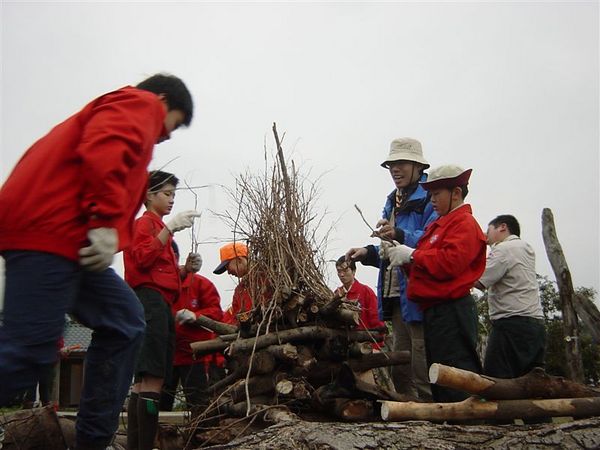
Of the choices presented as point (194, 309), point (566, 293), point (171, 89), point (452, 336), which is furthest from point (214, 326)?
point (566, 293)

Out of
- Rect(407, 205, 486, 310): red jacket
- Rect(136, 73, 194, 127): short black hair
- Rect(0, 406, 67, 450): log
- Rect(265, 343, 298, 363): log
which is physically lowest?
Rect(0, 406, 67, 450): log

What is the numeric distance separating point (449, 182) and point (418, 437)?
196 centimetres

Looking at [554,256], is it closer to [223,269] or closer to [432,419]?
[223,269]

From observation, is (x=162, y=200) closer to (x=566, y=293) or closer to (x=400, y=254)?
(x=400, y=254)

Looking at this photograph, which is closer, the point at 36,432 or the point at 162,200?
the point at 36,432

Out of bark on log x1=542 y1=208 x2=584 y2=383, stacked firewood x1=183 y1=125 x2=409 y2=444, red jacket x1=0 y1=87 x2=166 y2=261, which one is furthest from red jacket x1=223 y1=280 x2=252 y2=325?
bark on log x1=542 y1=208 x2=584 y2=383

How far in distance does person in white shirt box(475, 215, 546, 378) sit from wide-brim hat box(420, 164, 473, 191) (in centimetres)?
92

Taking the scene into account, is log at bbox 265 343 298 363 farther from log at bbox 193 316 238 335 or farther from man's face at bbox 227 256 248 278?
log at bbox 193 316 238 335

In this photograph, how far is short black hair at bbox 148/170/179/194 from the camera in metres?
5.16

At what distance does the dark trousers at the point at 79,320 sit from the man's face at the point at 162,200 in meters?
2.24

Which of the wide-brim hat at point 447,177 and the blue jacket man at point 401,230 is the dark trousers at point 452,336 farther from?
the wide-brim hat at point 447,177

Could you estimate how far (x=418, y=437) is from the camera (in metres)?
3.06

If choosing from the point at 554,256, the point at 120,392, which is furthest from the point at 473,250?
the point at 554,256

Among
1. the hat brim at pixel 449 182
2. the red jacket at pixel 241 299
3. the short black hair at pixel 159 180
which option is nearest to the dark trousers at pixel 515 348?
the hat brim at pixel 449 182
